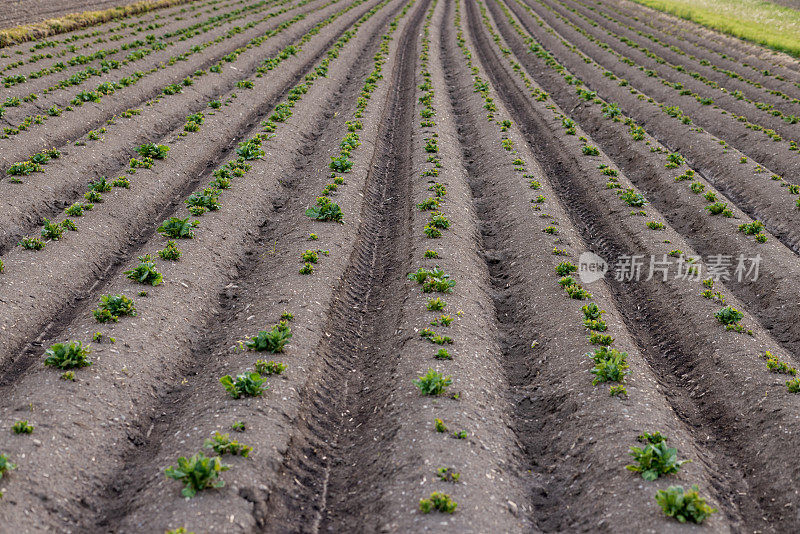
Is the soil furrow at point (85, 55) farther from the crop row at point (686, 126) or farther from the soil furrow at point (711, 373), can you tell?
the crop row at point (686, 126)

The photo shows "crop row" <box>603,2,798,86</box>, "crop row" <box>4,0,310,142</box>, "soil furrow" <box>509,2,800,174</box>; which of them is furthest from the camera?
"crop row" <box>603,2,798,86</box>

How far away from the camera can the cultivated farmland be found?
11328 millimetres

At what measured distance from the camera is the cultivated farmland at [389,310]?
11.3 m

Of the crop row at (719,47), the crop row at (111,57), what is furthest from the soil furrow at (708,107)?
the crop row at (111,57)

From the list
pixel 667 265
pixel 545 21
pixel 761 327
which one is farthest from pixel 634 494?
pixel 545 21

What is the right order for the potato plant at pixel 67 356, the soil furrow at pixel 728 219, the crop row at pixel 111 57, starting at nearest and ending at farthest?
1. the potato plant at pixel 67 356
2. the soil furrow at pixel 728 219
3. the crop row at pixel 111 57

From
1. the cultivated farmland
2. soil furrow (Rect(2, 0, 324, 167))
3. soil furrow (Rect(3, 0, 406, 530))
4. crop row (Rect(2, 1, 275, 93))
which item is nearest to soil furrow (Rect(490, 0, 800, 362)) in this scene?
the cultivated farmland

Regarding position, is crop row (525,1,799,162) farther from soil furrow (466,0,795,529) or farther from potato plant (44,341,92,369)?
potato plant (44,341,92,369)

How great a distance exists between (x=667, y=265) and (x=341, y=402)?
1214cm

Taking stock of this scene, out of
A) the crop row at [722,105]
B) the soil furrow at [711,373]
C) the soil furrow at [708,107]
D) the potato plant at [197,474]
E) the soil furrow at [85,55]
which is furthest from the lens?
the soil furrow at [85,55]

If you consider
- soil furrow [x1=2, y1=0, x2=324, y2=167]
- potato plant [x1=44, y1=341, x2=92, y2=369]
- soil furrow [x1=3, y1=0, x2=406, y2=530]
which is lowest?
soil furrow [x1=3, y1=0, x2=406, y2=530]

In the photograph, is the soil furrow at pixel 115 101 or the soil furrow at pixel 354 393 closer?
the soil furrow at pixel 354 393

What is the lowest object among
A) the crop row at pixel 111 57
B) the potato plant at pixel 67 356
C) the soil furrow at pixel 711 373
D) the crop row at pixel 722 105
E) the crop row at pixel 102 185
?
the soil furrow at pixel 711 373

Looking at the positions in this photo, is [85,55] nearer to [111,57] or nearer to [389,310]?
[111,57]
